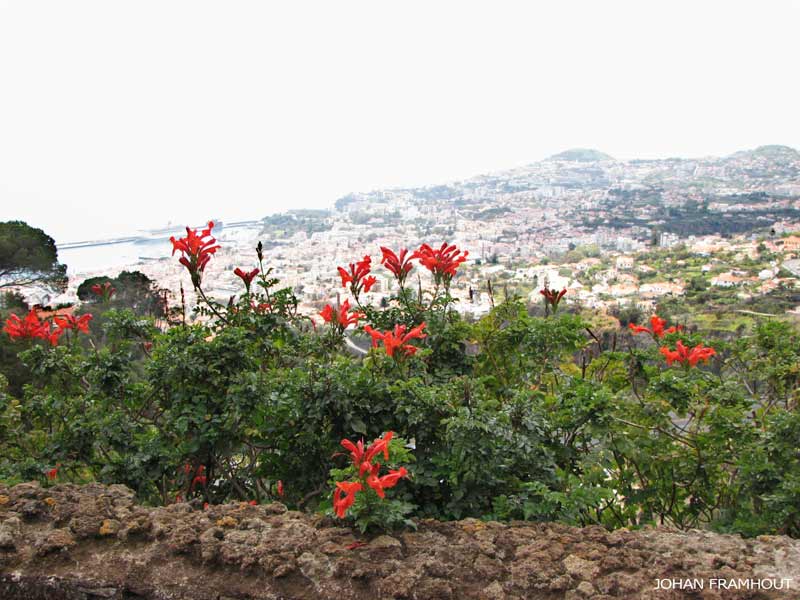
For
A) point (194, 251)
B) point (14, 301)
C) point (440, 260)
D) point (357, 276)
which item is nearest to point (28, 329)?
point (194, 251)

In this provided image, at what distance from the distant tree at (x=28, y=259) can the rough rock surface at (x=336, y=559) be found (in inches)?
365

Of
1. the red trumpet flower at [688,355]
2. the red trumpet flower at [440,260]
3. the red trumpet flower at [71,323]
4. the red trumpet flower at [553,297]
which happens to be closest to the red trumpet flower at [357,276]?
the red trumpet flower at [440,260]

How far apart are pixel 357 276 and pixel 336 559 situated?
1.69 meters

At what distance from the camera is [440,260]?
3.31 meters

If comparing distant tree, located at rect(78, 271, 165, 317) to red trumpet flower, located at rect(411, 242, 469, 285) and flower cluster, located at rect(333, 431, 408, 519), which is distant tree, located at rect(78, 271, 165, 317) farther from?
flower cluster, located at rect(333, 431, 408, 519)

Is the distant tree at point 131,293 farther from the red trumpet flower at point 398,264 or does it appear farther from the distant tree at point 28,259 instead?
the red trumpet flower at point 398,264

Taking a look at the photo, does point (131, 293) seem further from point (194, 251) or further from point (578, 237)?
point (578, 237)

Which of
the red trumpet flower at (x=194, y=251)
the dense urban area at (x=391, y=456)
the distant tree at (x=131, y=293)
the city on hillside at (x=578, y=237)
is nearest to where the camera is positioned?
the dense urban area at (x=391, y=456)

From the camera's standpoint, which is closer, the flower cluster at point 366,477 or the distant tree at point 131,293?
the flower cluster at point 366,477

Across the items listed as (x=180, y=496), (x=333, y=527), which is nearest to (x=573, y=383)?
(x=333, y=527)

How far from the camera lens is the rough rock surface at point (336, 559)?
176cm

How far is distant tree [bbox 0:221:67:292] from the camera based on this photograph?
9758mm

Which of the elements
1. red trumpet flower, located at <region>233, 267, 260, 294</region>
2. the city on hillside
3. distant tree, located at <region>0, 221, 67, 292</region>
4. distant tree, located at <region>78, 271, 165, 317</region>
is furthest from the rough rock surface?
distant tree, located at <region>0, 221, 67, 292</region>

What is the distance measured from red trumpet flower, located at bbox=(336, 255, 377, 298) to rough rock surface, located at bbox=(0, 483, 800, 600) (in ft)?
4.49
